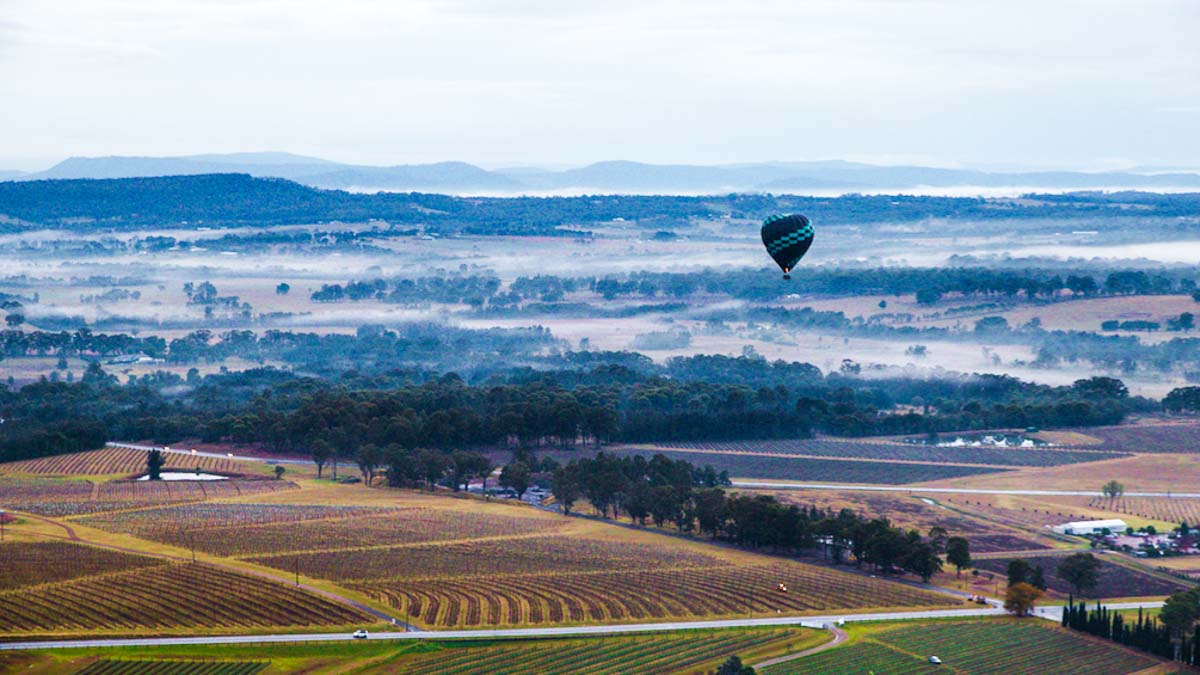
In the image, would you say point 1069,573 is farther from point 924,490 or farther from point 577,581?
point 924,490

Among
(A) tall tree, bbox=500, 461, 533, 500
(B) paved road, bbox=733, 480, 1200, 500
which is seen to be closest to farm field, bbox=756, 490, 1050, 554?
(B) paved road, bbox=733, 480, 1200, 500

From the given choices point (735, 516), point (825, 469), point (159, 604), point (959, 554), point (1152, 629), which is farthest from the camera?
point (825, 469)

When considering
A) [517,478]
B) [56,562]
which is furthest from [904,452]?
[56,562]

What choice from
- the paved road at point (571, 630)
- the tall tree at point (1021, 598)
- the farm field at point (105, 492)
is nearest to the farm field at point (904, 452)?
the farm field at point (105, 492)

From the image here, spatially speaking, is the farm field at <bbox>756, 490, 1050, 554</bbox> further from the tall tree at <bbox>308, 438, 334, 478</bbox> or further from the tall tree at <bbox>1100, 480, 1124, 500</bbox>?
the tall tree at <bbox>308, 438, 334, 478</bbox>

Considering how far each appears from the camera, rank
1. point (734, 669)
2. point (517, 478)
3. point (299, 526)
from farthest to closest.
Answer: point (517, 478)
point (299, 526)
point (734, 669)

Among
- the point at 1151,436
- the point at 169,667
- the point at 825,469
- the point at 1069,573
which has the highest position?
the point at 1151,436

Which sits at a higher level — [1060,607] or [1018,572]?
[1018,572]
